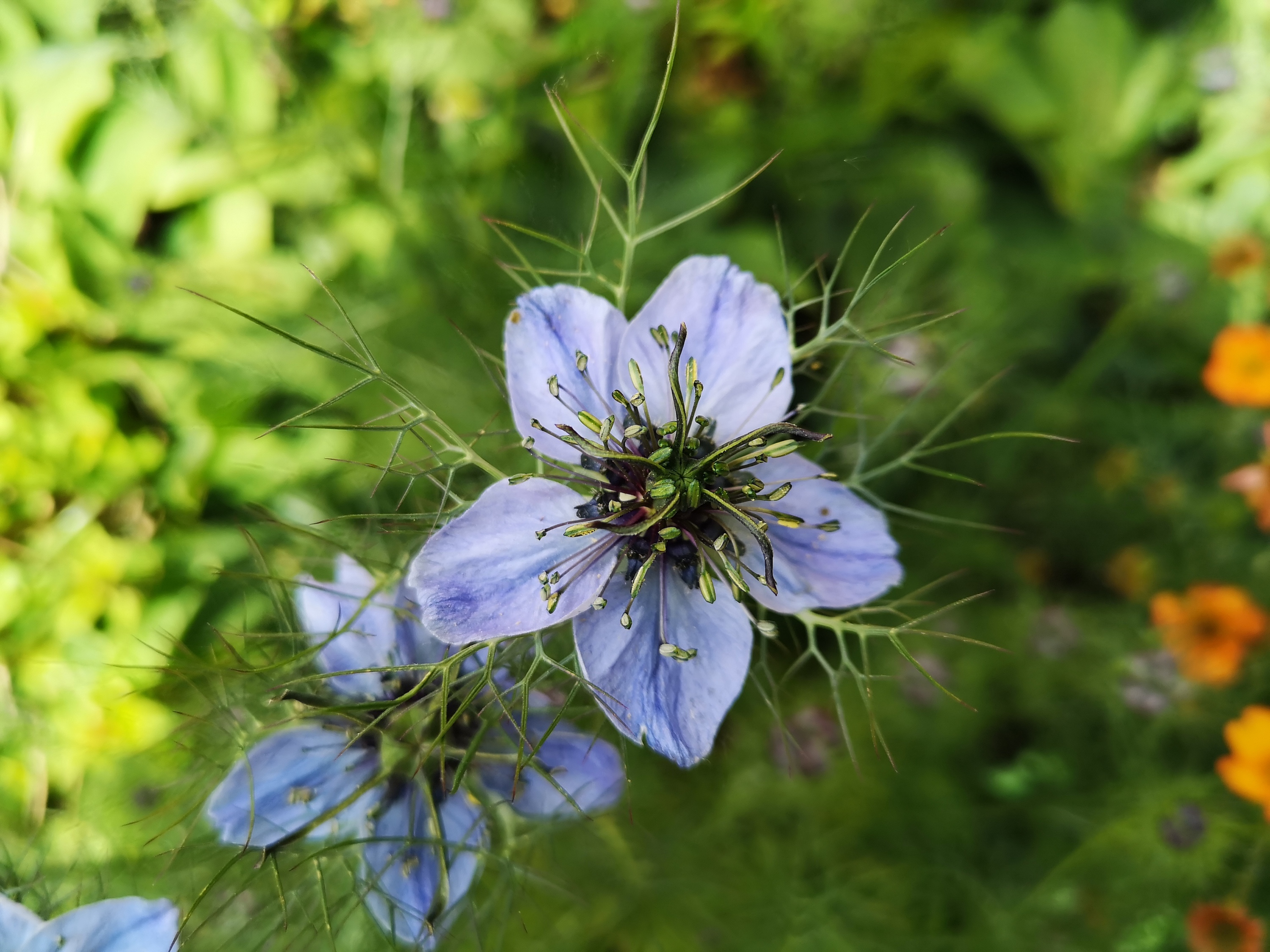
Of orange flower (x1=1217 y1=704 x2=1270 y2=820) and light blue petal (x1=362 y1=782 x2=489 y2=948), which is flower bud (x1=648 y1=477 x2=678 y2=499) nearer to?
light blue petal (x1=362 y1=782 x2=489 y2=948)

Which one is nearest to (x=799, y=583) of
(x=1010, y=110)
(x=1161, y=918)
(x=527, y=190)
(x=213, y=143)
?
(x=527, y=190)

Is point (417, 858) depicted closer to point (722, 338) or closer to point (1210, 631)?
point (722, 338)

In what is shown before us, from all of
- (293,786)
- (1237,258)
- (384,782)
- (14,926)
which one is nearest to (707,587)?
(384,782)

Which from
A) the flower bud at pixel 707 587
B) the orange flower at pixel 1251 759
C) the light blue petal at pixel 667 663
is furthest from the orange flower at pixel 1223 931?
the flower bud at pixel 707 587

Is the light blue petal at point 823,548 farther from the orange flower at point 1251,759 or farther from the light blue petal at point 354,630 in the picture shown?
the orange flower at point 1251,759

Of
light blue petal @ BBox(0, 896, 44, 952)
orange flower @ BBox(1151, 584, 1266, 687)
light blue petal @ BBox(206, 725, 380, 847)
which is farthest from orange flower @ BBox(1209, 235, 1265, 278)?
light blue petal @ BBox(0, 896, 44, 952)
